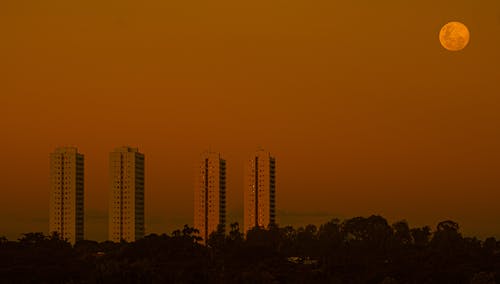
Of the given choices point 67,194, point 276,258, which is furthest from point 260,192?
point 276,258

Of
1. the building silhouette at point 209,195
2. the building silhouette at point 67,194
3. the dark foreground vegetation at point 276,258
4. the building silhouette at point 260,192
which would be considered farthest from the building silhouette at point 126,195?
the dark foreground vegetation at point 276,258

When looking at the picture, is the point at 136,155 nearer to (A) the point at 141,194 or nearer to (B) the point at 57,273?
(A) the point at 141,194

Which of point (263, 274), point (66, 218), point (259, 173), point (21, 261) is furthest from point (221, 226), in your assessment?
point (263, 274)

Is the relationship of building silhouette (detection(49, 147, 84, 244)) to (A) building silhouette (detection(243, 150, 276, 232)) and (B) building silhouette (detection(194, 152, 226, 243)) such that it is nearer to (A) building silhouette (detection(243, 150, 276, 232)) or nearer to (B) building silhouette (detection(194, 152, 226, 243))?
(B) building silhouette (detection(194, 152, 226, 243))

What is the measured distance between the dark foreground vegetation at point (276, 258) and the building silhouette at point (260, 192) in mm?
16785

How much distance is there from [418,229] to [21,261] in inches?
2209

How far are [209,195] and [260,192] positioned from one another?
7729 millimetres

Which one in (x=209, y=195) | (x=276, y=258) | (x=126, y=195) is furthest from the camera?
(x=209, y=195)

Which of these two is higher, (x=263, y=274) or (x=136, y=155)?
(x=136, y=155)

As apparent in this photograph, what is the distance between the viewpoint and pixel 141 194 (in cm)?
14212

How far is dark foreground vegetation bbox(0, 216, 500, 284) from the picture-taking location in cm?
6825

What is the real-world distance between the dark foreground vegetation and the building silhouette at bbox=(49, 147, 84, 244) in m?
23.0

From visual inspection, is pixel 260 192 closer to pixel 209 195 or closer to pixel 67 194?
pixel 209 195

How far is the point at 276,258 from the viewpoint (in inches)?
3573
